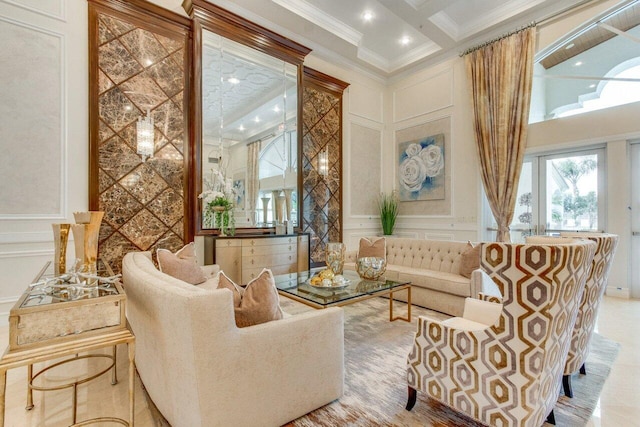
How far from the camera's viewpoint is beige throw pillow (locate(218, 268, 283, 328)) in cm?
148

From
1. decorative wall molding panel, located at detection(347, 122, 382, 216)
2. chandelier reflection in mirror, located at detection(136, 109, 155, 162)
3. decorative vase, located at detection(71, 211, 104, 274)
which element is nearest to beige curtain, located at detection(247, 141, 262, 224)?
chandelier reflection in mirror, located at detection(136, 109, 155, 162)

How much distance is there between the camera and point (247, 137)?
4.41 m

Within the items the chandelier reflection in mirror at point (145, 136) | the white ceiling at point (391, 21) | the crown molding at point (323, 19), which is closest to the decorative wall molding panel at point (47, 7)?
the white ceiling at point (391, 21)

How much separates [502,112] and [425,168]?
1562 mm

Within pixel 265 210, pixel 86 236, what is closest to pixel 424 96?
pixel 265 210

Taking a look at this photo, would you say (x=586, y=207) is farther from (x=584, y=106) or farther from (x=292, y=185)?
(x=292, y=185)

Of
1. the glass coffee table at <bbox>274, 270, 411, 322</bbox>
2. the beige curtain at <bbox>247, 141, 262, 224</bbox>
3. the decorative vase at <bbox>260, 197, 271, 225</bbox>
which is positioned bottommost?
the glass coffee table at <bbox>274, 270, 411, 322</bbox>

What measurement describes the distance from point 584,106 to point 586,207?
4.80 ft

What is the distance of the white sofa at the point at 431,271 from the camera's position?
319 centimetres

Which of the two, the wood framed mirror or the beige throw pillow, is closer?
the beige throw pillow

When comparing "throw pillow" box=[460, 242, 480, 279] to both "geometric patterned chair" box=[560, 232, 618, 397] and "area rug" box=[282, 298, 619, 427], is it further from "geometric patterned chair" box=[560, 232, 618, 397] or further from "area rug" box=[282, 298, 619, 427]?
"geometric patterned chair" box=[560, 232, 618, 397]

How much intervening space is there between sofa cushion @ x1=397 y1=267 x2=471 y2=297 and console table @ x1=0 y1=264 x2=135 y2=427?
9.67 ft

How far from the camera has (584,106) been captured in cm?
425

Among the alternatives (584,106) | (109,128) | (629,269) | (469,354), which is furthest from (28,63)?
(629,269)
